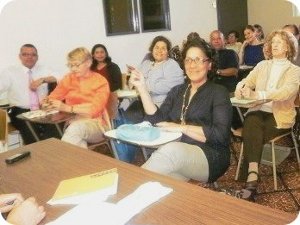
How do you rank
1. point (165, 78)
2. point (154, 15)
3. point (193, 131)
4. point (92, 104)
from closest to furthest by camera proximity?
point (193, 131) → point (92, 104) → point (165, 78) → point (154, 15)

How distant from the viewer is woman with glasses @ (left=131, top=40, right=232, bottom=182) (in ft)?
4.79

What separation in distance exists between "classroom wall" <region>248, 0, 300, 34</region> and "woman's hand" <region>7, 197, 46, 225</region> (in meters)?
5.51

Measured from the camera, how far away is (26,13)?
3.89 meters

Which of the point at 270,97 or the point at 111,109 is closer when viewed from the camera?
the point at 270,97

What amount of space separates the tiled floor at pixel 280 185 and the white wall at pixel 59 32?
2.41 meters

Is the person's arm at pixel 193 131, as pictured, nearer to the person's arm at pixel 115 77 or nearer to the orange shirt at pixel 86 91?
the orange shirt at pixel 86 91

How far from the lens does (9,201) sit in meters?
1.02

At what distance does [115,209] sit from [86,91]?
1.94m

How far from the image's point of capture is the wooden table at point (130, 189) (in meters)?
0.83

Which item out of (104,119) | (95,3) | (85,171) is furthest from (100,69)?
(85,171)

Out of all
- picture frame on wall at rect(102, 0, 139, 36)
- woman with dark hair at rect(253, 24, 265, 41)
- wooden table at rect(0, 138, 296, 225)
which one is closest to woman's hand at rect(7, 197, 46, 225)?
wooden table at rect(0, 138, 296, 225)

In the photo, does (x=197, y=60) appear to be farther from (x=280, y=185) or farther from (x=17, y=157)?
(x=280, y=185)

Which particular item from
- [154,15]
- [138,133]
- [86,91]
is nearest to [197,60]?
[138,133]

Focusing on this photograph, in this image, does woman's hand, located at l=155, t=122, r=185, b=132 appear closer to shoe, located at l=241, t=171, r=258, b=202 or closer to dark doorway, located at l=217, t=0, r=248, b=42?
shoe, located at l=241, t=171, r=258, b=202
